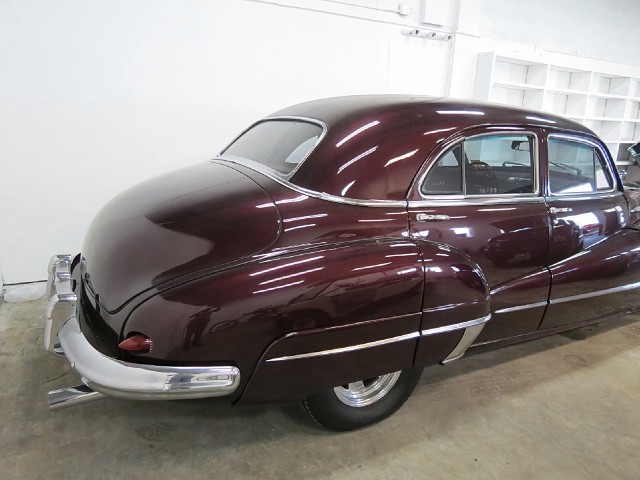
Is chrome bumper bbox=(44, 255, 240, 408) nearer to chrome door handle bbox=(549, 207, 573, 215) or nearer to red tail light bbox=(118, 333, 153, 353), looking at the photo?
red tail light bbox=(118, 333, 153, 353)

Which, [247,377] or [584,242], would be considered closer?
[247,377]

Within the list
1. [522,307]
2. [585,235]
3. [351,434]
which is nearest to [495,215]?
[522,307]

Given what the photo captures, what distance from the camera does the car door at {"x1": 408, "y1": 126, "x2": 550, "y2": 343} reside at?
1988 millimetres

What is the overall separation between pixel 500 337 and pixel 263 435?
4.48 ft

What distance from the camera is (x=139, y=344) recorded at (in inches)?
56.4

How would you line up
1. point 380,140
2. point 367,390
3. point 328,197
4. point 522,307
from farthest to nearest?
point 522,307, point 367,390, point 380,140, point 328,197

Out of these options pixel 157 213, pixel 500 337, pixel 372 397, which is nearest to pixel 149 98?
pixel 157 213

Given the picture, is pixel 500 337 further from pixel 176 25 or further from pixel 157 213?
pixel 176 25

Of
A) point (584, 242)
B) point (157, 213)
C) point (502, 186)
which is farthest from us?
point (584, 242)

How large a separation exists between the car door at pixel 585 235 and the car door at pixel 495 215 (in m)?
0.12

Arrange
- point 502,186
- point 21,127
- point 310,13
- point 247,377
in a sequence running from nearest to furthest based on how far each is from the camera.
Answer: point 247,377 → point 502,186 → point 21,127 → point 310,13

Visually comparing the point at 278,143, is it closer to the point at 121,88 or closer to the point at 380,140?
the point at 380,140

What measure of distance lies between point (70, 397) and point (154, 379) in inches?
17.3

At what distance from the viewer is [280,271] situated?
153 centimetres
